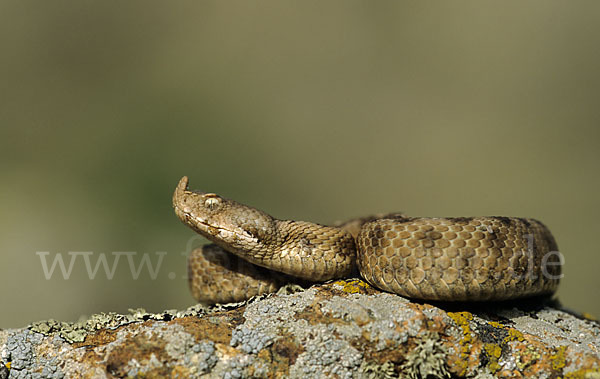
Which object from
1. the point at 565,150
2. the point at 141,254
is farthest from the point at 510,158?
the point at 141,254

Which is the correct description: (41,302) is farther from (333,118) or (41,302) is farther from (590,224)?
(590,224)

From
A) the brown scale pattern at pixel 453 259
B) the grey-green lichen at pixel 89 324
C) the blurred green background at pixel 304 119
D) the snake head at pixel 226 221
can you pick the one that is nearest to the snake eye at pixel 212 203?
the snake head at pixel 226 221

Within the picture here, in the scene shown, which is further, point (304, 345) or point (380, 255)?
point (380, 255)

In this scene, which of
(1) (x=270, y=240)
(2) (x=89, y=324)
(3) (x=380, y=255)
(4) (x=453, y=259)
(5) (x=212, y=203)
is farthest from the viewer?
(5) (x=212, y=203)

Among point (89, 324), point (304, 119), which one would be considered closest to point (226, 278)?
point (89, 324)

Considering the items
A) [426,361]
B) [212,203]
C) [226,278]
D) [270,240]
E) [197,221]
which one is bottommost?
[426,361]

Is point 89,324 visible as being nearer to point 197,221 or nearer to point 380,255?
point 197,221

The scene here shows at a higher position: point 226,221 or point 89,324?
point 226,221
